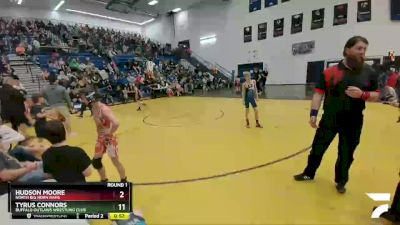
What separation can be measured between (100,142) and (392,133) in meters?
4.77

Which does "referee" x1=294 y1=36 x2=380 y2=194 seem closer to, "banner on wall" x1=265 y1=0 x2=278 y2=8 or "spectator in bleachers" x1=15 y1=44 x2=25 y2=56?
"spectator in bleachers" x1=15 y1=44 x2=25 y2=56

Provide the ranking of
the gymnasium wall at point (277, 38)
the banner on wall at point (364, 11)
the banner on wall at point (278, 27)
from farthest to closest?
the banner on wall at point (278, 27) → the banner on wall at point (364, 11) → the gymnasium wall at point (277, 38)

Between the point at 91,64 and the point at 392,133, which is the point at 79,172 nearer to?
the point at 91,64

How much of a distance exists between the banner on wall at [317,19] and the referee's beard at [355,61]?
44.8 feet

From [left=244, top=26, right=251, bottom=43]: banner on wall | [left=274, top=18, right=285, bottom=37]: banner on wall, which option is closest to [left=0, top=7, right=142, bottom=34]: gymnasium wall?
[left=274, top=18, right=285, bottom=37]: banner on wall

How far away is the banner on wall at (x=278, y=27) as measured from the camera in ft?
53.4

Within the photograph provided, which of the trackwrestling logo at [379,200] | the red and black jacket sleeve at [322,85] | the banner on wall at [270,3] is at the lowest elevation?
the trackwrestling logo at [379,200]

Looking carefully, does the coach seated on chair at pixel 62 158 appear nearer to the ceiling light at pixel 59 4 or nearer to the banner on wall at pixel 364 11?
the ceiling light at pixel 59 4

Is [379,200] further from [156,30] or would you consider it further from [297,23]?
[297,23]

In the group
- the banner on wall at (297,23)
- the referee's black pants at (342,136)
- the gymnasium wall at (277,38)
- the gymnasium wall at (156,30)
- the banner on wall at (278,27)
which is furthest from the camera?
the banner on wall at (278,27)

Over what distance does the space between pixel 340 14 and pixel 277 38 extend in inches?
148
